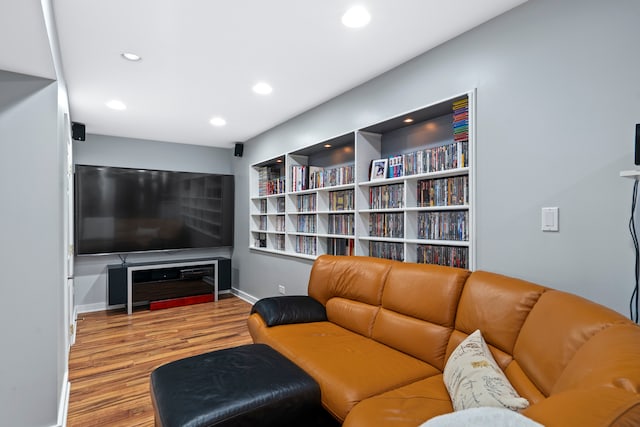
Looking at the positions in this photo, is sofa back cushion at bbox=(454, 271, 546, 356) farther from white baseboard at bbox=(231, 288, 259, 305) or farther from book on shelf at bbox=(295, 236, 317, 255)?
white baseboard at bbox=(231, 288, 259, 305)

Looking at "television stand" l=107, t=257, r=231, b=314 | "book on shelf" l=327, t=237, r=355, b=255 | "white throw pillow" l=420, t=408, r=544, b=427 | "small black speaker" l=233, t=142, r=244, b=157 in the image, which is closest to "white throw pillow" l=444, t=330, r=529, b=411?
"white throw pillow" l=420, t=408, r=544, b=427

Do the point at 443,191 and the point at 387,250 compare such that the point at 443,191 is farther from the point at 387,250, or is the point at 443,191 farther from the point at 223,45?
the point at 223,45

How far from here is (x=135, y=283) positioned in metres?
4.51

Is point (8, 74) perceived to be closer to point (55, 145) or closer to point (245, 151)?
point (55, 145)

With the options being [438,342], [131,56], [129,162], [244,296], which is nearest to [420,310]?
[438,342]

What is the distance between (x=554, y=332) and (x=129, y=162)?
5285 millimetres

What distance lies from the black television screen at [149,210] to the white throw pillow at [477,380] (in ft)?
14.5

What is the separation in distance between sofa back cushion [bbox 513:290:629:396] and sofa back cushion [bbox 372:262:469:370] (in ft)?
1.43

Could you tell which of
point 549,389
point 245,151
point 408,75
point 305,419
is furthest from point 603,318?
point 245,151

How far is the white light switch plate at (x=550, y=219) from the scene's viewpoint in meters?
1.73

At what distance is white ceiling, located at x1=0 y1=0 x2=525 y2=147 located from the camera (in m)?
1.87

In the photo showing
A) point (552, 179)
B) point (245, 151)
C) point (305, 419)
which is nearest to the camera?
point (305, 419)

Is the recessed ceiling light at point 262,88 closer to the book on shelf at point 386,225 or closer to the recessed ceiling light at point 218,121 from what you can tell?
→ the recessed ceiling light at point 218,121

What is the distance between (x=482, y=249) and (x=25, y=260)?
2646 mm
